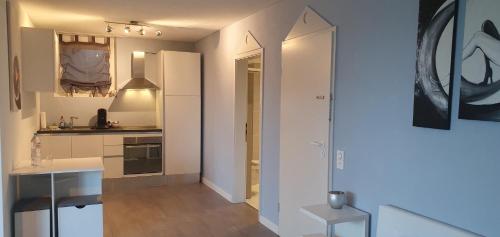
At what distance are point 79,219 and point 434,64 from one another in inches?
123

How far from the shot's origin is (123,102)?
20.4 feet

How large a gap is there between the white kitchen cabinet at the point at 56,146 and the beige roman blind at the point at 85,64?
102 centimetres

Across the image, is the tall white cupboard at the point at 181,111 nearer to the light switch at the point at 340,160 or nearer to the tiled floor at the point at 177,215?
the tiled floor at the point at 177,215

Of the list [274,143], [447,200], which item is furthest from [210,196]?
[447,200]

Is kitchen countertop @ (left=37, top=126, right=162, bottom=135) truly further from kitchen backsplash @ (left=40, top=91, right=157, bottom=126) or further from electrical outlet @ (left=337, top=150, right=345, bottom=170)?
electrical outlet @ (left=337, top=150, right=345, bottom=170)

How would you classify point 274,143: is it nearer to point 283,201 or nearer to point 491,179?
point 283,201

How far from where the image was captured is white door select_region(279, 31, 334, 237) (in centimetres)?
297

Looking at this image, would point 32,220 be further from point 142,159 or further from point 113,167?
point 142,159

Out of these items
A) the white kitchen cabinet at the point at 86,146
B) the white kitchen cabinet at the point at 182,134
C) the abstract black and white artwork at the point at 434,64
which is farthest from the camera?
the white kitchen cabinet at the point at 182,134

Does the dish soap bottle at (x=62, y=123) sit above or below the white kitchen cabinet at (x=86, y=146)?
above

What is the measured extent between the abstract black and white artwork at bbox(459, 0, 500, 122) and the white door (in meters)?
1.18

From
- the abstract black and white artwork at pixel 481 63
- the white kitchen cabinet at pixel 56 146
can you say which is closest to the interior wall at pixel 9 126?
the white kitchen cabinet at pixel 56 146

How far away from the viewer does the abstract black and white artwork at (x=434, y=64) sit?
1.91 metres

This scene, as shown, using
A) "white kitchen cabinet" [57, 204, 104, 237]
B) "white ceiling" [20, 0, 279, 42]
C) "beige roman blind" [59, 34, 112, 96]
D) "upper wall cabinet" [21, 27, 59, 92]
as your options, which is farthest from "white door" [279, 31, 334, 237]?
"beige roman blind" [59, 34, 112, 96]
